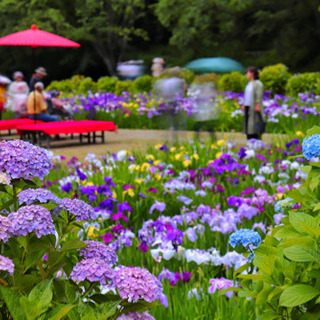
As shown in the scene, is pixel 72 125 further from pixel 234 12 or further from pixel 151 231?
pixel 234 12

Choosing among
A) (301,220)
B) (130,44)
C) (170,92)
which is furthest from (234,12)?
(301,220)

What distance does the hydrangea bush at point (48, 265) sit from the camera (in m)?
1.31

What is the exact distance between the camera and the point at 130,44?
33219 millimetres

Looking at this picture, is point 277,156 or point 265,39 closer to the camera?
point 277,156

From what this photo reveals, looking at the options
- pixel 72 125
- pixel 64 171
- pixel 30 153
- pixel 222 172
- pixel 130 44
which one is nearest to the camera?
pixel 30 153

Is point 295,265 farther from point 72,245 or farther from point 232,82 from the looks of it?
point 232,82

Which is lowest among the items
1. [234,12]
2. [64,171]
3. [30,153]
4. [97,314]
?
[64,171]

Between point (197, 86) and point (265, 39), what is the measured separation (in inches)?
803

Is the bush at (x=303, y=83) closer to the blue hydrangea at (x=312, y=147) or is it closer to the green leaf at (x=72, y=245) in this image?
the blue hydrangea at (x=312, y=147)

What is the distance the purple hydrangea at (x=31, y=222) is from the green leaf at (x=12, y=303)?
0.13 meters

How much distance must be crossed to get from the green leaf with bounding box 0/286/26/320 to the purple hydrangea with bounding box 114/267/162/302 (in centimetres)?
21

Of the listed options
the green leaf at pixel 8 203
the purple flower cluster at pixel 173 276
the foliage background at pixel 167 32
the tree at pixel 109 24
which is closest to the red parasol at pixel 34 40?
the purple flower cluster at pixel 173 276

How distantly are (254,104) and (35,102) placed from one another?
3.64 meters

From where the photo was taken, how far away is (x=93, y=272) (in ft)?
4.49
